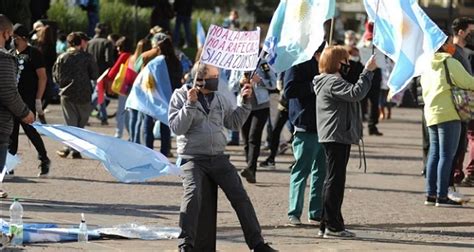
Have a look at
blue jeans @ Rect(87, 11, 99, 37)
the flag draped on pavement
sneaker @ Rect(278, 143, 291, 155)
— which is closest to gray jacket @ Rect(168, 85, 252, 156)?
the flag draped on pavement

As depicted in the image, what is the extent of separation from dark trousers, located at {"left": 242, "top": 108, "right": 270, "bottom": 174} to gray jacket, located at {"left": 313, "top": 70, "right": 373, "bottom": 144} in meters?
3.70

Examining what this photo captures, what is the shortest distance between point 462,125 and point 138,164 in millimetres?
4563

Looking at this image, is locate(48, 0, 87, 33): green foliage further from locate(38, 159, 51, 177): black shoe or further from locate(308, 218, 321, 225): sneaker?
locate(308, 218, 321, 225): sneaker

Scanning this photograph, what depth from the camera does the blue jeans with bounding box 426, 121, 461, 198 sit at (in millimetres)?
12891

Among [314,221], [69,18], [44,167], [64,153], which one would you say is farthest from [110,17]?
[314,221]

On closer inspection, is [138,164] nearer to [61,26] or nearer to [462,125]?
[462,125]

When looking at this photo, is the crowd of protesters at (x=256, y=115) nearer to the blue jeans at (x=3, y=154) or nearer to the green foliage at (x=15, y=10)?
the blue jeans at (x=3, y=154)

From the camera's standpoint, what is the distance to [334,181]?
35.2 ft

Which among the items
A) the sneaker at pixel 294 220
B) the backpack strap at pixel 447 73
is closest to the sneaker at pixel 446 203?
the backpack strap at pixel 447 73

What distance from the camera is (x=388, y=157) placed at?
60.8 feet

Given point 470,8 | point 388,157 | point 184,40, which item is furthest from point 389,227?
point 470,8

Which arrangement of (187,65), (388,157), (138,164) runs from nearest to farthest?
1. (138,164)
2. (388,157)
3. (187,65)

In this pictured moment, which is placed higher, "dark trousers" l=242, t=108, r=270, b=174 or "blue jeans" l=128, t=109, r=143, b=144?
"dark trousers" l=242, t=108, r=270, b=174

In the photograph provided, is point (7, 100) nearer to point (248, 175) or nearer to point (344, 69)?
point (344, 69)
